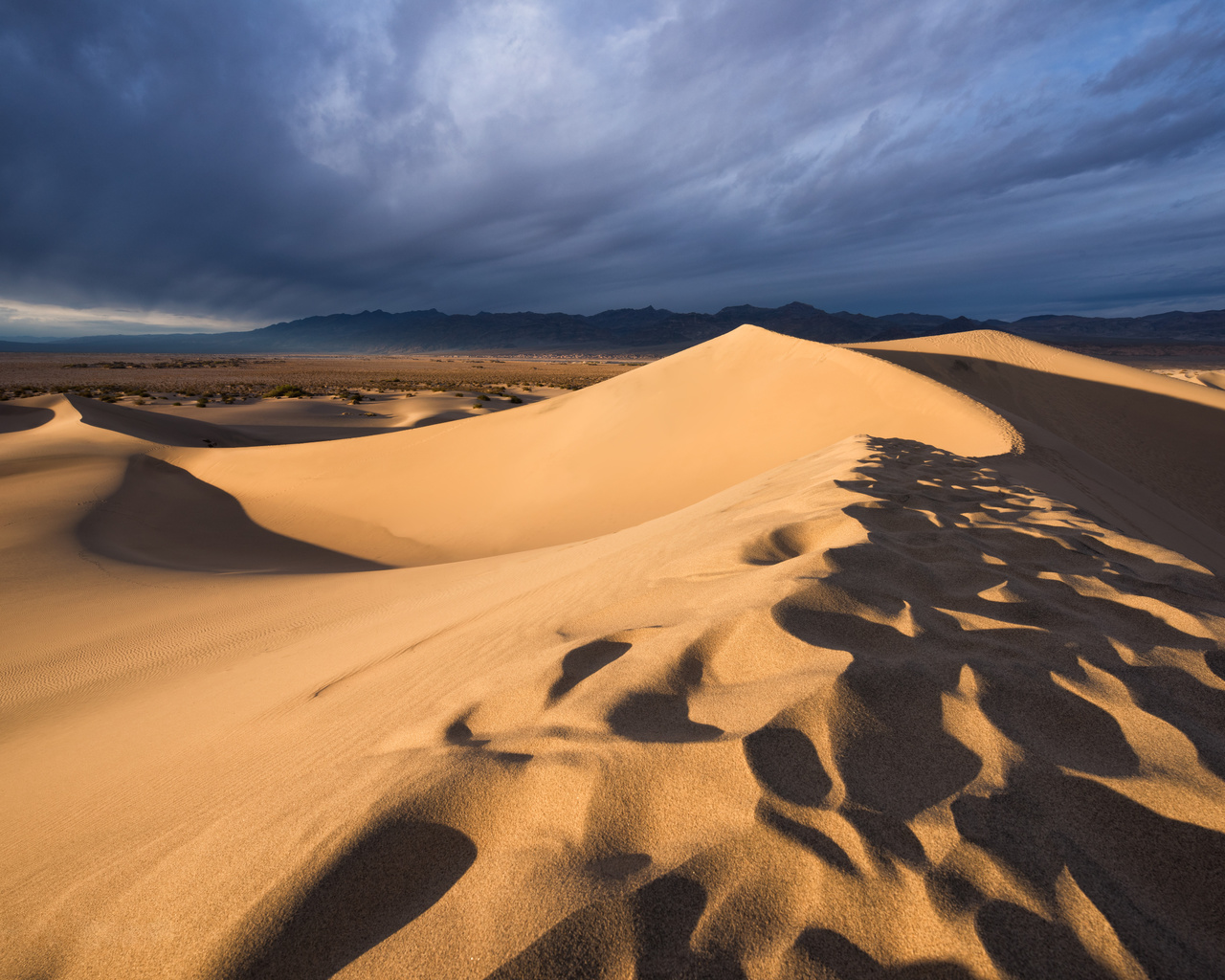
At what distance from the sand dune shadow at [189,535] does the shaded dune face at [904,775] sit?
527cm

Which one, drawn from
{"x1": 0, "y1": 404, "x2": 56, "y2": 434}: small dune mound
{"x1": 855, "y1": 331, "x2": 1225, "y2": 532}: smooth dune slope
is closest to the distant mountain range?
{"x1": 855, "y1": 331, "x2": 1225, "y2": 532}: smooth dune slope

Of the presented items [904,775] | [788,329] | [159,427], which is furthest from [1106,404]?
[788,329]

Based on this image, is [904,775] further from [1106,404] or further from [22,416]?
[22,416]

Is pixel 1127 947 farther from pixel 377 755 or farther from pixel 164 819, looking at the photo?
pixel 164 819

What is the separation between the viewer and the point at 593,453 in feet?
28.7

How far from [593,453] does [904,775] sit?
7.67 metres

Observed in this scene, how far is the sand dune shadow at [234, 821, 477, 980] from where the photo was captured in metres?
0.97

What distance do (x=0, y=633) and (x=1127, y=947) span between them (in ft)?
16.8

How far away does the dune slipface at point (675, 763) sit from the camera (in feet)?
3.13

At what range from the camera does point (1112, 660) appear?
1595 mm

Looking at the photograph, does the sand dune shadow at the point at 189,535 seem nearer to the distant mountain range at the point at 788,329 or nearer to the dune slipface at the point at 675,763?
the dune slipface at the point at 675,763

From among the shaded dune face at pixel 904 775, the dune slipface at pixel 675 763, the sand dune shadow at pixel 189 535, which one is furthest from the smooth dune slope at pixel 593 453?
the shaded dune face at pixel 904 775

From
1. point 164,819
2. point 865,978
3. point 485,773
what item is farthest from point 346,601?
point 865,978

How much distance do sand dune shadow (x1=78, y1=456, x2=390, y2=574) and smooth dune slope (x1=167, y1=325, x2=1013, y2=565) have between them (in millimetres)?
344
